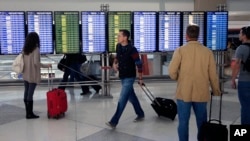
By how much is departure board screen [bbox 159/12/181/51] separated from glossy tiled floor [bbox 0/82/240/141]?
46.5 inches

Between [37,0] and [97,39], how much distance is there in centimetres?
225

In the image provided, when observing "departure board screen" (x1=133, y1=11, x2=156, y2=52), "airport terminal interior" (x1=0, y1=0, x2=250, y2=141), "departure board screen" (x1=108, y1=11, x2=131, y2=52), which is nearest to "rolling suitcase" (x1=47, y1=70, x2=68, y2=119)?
"airport terminal interior" (x1=0, y1=0, x2=250, y2=141)

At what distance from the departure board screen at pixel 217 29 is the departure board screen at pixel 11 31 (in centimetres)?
390

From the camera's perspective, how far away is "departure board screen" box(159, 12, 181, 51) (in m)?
6.96

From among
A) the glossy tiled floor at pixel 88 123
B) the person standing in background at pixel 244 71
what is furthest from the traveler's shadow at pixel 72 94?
the person standing in background at pixel 244 71

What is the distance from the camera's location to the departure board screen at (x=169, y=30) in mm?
6961

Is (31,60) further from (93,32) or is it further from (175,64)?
(175,64)

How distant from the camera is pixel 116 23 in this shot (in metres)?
6.77

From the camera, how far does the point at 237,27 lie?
10.0 m

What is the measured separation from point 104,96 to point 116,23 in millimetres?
1669

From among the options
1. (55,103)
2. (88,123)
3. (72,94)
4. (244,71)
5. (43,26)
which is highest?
(43,26)

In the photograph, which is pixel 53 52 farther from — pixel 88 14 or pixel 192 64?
pixel 192 64

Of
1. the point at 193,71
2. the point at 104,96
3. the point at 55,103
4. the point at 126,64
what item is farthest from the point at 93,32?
the point at 193,71

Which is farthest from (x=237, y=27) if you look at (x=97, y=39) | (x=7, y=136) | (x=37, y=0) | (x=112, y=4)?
(x=7, y=136)
